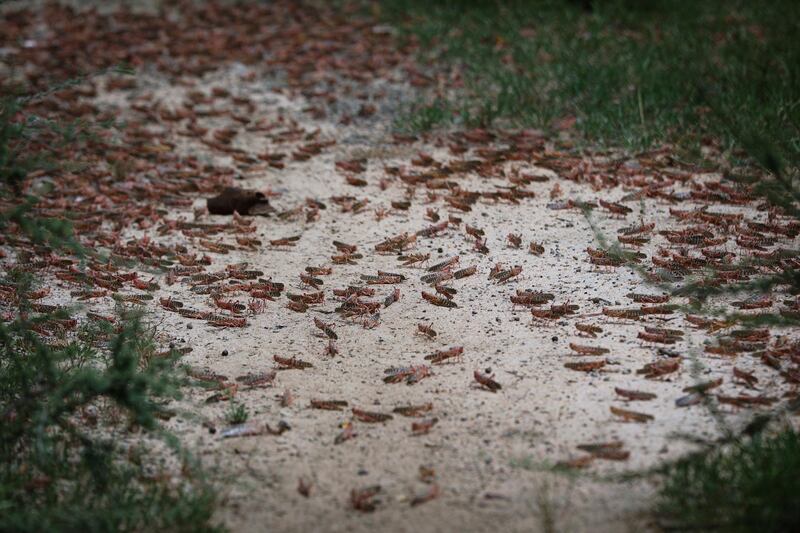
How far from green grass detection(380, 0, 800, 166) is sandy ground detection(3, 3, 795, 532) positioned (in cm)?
67

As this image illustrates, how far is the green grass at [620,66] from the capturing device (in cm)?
681

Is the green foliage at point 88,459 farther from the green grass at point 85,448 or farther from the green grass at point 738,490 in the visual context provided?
the green grass at point 738,490

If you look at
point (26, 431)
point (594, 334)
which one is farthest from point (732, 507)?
point (26, 431)

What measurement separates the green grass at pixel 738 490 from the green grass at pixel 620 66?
9.34 ft

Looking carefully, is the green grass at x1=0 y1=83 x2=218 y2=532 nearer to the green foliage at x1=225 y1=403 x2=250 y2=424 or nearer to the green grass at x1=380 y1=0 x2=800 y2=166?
the green foliage at x1=225 y1=403 x2=250 y2=424

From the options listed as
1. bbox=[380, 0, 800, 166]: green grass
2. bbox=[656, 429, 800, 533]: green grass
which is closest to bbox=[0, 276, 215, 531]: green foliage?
bbox=[656, 429, 800, 533]: green grass

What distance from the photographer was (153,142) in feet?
24.8

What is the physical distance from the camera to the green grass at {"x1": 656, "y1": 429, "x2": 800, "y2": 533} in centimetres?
295

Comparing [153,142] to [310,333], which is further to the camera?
[153,142]

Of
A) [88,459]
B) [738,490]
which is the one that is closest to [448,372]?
[738,490]

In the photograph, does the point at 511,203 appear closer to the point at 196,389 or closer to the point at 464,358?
the point at 464,358

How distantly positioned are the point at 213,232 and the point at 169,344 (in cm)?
154

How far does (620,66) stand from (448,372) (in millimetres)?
4596

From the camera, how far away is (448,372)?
424cm
